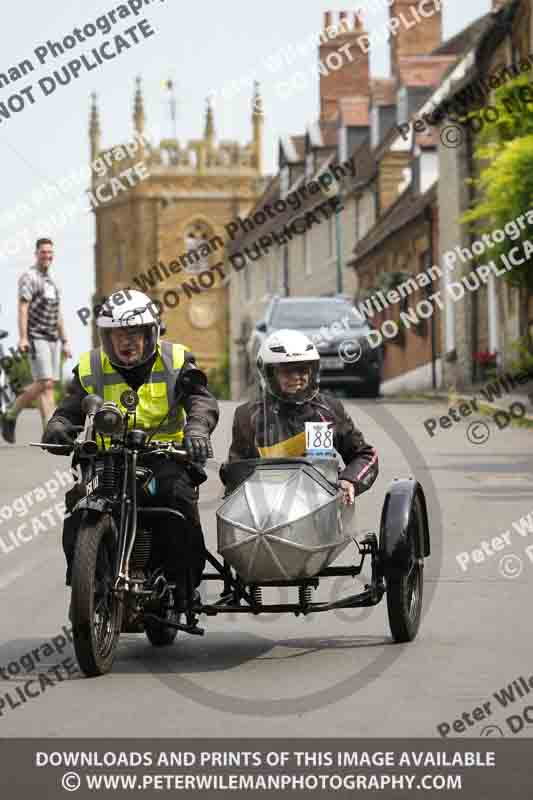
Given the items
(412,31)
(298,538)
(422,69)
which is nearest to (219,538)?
(298,538)

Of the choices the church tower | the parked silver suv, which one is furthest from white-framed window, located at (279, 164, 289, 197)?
the parked silver suv

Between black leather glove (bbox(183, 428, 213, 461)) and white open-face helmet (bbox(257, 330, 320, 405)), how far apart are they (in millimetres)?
686

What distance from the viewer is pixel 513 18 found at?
1521 inches

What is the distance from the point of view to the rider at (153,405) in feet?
26.1

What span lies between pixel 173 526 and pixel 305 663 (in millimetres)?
805

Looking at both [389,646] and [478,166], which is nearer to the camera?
[389,646]

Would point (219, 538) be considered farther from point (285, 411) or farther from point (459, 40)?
point (459, 40)

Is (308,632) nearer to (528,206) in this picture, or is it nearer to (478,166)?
(528,206)

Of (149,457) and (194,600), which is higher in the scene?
(149,457)

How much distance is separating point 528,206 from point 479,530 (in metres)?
12.0

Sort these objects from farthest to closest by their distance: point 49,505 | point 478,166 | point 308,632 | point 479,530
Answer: point 478,166 → point 49,505 → point 479,530 → point 308,632

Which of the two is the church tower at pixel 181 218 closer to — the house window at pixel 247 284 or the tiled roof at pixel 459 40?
the house window at pixel 247 284
